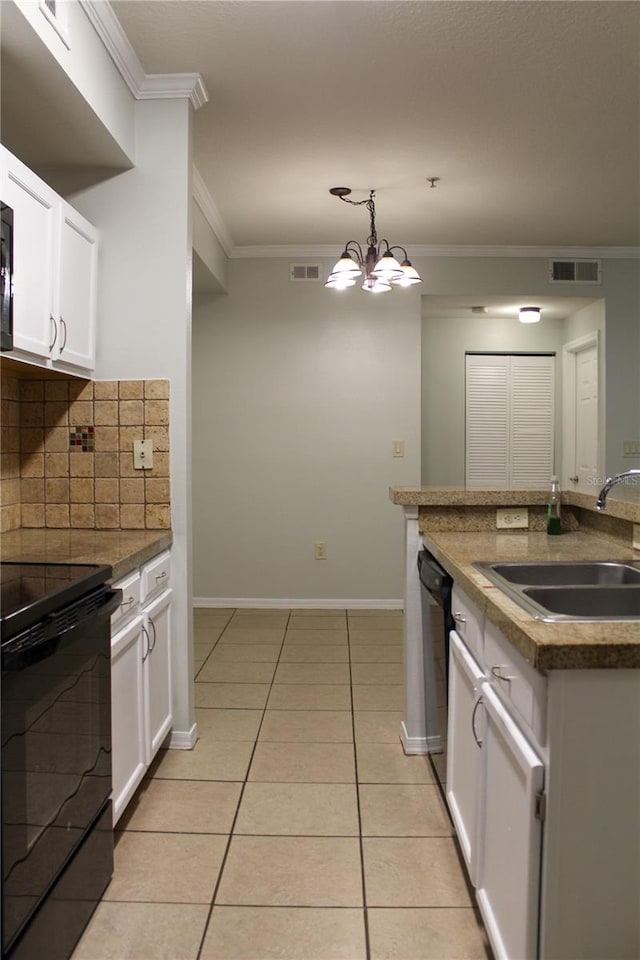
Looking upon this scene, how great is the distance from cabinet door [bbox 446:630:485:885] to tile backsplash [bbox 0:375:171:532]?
1314mm

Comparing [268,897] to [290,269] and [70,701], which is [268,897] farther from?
[290,269]

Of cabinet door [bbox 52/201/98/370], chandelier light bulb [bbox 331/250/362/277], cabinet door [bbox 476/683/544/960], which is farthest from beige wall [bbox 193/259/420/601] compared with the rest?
cabinet door [bbox 476/683/544/960]

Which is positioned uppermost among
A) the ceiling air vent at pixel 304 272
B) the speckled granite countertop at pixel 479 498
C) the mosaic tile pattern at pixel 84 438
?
the ceiling air vent at pixel 304 272

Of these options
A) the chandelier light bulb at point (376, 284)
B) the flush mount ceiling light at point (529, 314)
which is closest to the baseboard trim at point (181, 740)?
the chandelier light bulb at point (376, 284)

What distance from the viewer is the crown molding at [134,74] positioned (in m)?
2.11

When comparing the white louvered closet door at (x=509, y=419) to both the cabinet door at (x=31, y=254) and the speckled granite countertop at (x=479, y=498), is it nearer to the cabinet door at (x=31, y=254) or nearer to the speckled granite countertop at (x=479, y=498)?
the speckled granite countertop at (x=479, y=498)

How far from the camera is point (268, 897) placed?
1.77 meters

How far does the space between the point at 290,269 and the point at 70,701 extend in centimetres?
389

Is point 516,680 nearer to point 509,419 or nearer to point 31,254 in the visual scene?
point 31,254

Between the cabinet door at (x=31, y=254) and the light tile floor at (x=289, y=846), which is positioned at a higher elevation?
the cabinet door at (x=31, y=254)

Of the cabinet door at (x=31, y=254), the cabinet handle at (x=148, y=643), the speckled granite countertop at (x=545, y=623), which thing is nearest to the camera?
the speckled granite countertop at (x=545, y=623)

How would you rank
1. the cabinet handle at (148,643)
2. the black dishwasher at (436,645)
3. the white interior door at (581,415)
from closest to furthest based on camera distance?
the black dishwasher at (436,645) → the cabinet handle at (148,643) → the white interior door at (581,415)

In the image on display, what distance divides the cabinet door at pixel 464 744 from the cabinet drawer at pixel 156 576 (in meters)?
1.02

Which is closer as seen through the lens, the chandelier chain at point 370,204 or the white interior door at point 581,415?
the chandelier chain at point 370,204
